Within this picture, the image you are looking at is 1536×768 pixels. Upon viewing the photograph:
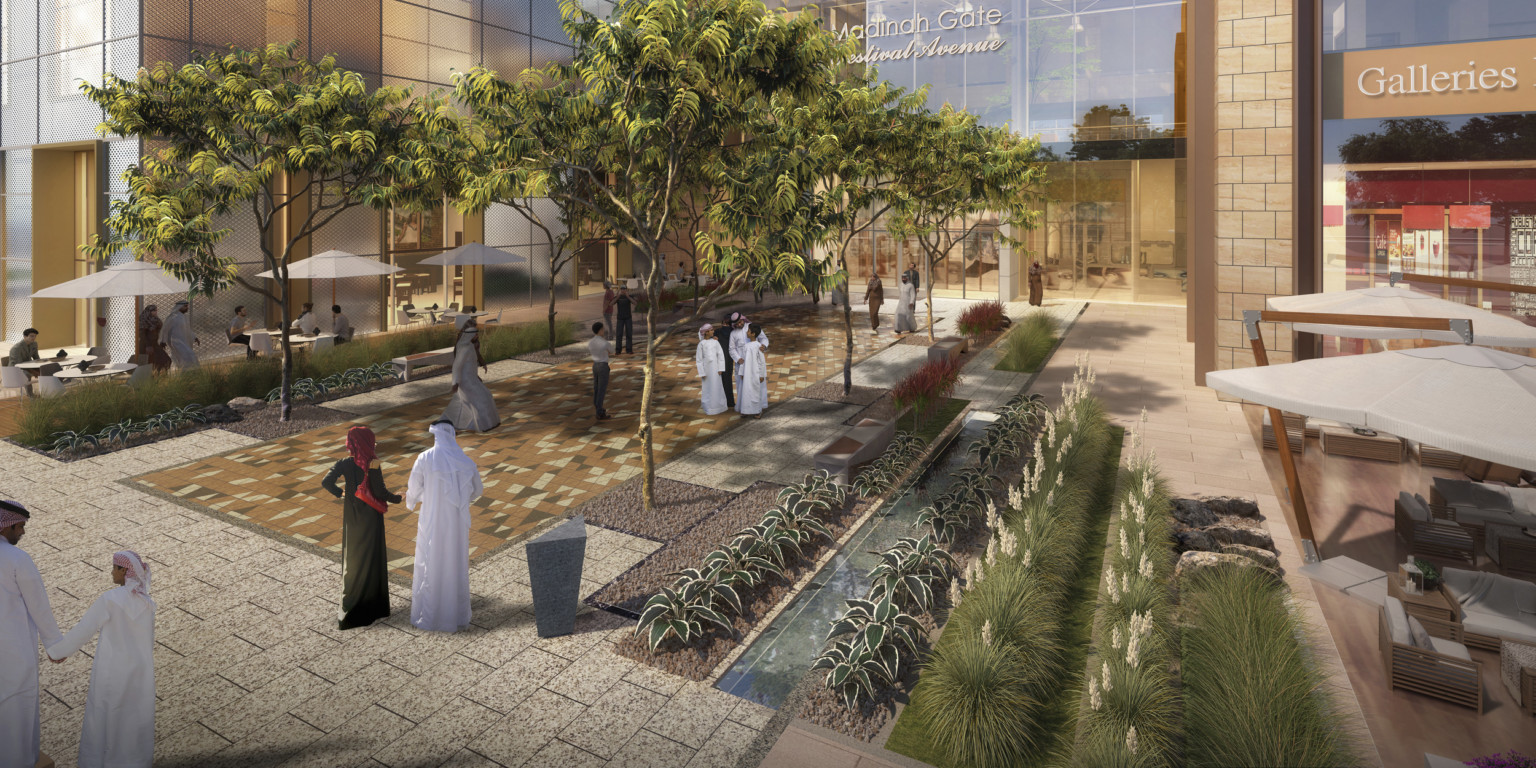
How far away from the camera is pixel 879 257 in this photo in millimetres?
39656

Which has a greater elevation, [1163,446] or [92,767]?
[1163,446]

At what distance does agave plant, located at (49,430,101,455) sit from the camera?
39.1 feet

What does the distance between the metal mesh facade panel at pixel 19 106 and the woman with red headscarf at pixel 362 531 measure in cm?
2061

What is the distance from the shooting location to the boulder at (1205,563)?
278 inches

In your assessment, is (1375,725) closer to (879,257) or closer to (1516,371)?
(1516,371)

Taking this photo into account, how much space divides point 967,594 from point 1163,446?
714 centimetres

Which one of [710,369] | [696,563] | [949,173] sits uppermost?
[949,173]

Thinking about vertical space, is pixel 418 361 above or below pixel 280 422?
above

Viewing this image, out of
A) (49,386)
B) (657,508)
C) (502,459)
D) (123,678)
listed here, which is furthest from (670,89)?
(49,386)

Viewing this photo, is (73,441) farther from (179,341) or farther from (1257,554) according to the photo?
(1257,554)

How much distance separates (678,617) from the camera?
21.8ft

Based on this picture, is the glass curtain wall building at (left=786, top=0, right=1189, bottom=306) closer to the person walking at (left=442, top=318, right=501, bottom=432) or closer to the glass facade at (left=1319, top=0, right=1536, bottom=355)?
the glass facade at (left=1319, top=0, right=1536, bottom=355)

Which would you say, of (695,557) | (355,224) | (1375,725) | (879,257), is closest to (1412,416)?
(1375,725)

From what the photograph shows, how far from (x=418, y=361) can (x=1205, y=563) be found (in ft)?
48.5
